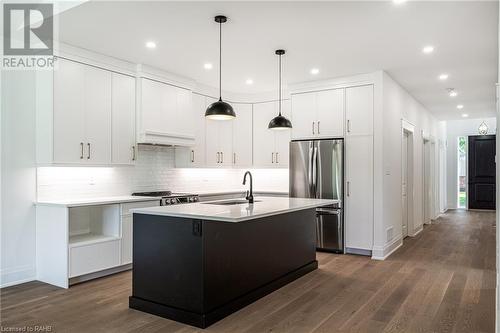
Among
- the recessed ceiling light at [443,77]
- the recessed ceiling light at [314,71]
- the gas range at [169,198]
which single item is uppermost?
the recessed ceiling light at [314,71]

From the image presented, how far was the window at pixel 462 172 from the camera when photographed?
38.6ft

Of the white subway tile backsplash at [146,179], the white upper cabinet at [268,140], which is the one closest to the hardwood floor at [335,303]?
the white subway tile backsplash at [146,179]

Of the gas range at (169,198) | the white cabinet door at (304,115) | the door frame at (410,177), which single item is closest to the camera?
the gas range at (169,198)

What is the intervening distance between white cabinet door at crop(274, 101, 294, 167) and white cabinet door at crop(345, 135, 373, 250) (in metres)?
1.21

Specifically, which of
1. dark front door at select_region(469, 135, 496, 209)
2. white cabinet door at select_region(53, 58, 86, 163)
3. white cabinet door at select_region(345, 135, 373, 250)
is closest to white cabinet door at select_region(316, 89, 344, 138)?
white cabinet door at select_region(345, 135, 373, 250)

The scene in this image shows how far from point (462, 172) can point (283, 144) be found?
8.10 m

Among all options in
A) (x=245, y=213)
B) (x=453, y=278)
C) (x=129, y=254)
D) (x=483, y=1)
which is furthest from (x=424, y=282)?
(x=129, y=254)

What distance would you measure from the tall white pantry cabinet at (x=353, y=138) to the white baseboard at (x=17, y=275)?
4242mm

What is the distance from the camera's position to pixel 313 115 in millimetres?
6008

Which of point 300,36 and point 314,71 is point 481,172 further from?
point 300,36

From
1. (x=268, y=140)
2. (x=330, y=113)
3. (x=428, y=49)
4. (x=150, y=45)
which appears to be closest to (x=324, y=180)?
(x=330, y=113)

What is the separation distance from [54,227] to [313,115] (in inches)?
158

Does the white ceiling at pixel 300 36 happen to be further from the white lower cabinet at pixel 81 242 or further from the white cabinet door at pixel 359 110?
the white lower cabinet at pixel 81 242

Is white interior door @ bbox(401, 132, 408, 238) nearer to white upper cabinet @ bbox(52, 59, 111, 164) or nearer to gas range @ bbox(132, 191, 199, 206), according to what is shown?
gas range @ bbox(132, 191, 199, 206)
